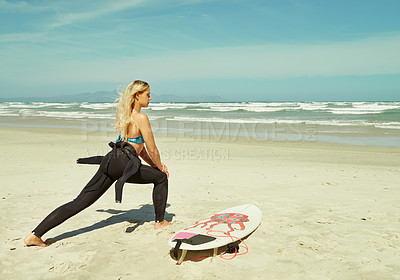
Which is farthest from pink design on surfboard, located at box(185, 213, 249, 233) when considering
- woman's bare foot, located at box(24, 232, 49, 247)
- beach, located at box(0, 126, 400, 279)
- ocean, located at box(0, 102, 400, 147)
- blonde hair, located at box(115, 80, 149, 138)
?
ocean, located at box(0, 102, 400, 147)

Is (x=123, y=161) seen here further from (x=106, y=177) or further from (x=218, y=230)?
(x=218, y=230)

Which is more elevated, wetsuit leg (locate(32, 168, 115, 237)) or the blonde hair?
the blonde hair

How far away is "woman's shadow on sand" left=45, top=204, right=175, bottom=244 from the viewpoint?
4098 mm

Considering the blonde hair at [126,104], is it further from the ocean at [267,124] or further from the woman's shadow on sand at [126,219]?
the woman's shadow on sand at [126,219]

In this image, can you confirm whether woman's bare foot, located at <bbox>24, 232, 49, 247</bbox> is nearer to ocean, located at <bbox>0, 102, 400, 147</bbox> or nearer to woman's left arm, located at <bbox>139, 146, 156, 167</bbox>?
woman's left arm, located at <bbox>139, 146, 156, 167</bbox>

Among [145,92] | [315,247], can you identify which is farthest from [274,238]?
[145,92]

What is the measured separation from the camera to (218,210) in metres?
5.10

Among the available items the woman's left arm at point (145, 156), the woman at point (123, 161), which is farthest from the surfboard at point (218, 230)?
the woman's left arm at point (145, 156)

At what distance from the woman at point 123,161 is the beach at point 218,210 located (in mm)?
347

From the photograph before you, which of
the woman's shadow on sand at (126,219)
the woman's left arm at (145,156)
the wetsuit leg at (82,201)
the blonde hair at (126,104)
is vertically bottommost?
the woman's shadow on sand at (126,219)

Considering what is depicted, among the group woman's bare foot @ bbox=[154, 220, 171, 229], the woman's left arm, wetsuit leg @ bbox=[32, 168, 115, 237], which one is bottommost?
woman's bare foot @ bbox=[154, 220, 171, 229]

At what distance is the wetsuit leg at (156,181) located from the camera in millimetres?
3833

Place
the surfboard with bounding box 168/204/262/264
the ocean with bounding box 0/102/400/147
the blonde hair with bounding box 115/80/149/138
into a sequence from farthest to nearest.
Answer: the ocean with bounding box 0/102/400/147 < the blonde hair with bounding box 115/80/149/138 < the surfboard with bounding box 168/204/262/264

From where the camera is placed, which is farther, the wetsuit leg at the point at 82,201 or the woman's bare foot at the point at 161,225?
the woman's bare foot at the point at 161,225
